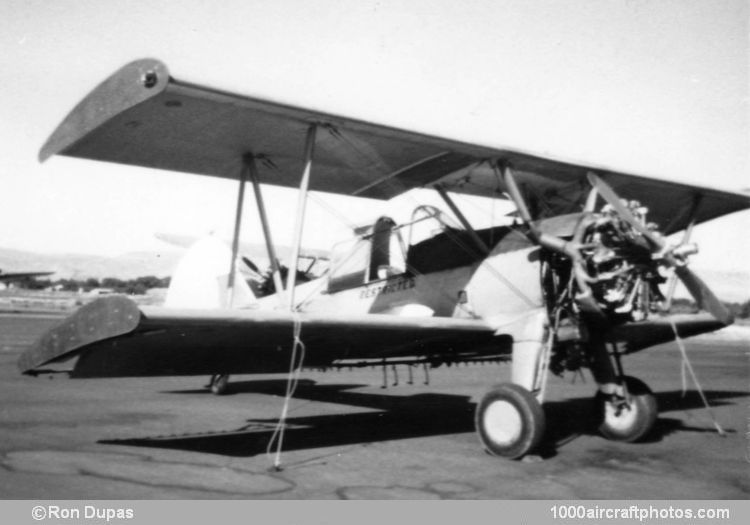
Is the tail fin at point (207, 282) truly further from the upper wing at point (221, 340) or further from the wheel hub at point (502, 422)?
the wheel hub at point (502, 422)

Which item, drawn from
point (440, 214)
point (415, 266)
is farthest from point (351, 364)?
point (440, 214)

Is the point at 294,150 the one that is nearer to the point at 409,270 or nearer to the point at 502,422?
the point at 409,270

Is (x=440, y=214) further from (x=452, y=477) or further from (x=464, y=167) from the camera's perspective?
(x=452, y=477)

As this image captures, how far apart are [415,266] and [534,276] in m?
1.52

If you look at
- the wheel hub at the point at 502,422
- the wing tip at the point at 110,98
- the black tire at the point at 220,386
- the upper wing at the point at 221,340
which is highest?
A: the wing tip at the point at 110,98

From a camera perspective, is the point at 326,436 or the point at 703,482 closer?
the point at 703,482

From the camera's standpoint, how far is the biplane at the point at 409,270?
510cm

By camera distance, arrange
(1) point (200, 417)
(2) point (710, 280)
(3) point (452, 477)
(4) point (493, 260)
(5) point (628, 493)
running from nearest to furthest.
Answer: (5) point (628, 493)
(3) point (452, 477)
(4) point (493, 260)
(1) point (200, 417)
(2) point (710, 280)

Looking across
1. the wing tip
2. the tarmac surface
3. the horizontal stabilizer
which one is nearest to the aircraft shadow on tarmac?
the tarmac surface

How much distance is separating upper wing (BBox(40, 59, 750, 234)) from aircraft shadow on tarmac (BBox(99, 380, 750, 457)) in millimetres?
2592

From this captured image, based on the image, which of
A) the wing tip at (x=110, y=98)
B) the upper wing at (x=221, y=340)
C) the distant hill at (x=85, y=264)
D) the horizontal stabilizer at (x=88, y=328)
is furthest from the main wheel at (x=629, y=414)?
the distant hill at (x=85, y=264)

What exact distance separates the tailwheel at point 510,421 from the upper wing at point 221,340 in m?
0.76

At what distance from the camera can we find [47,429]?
6.69 meters

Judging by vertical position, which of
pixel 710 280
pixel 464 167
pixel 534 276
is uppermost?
pixel 710 280
